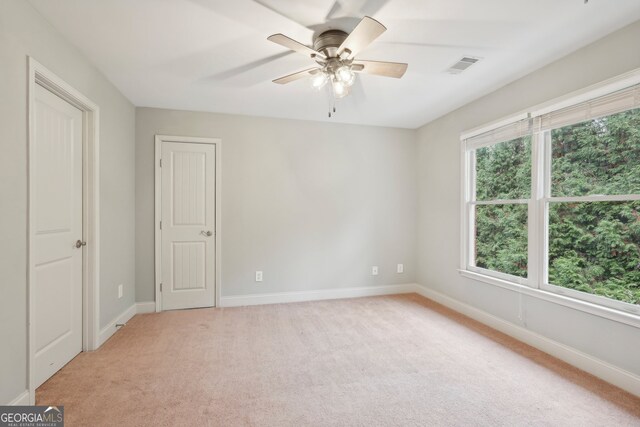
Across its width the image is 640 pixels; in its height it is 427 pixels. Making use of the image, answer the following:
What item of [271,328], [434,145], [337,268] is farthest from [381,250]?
[271,328]

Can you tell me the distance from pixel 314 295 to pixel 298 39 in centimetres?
314

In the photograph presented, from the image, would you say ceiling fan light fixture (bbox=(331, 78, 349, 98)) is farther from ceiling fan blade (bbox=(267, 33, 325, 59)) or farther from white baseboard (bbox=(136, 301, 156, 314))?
white baseboard (bbox=(136, 301, 156, 314))

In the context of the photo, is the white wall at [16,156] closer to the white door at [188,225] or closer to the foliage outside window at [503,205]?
the white door at [188,225]

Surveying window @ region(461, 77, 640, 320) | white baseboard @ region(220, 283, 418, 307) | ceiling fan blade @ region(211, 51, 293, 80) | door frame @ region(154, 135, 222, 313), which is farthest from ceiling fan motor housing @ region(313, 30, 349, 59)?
white baseboard @ region(220, 283, 418, 307)

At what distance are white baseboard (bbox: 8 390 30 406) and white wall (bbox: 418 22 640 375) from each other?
3.86 metres

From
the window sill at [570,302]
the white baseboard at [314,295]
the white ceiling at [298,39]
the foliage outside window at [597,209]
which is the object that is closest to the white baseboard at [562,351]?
the window sill at [570,302]

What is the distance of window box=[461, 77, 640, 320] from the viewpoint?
2.20 m

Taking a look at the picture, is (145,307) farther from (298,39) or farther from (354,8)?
(354,8)

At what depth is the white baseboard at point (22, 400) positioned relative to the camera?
1.75 m

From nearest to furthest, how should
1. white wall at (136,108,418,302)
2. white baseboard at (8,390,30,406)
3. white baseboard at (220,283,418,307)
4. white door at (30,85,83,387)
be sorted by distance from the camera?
1. white baseboard at (8,390,30,406)
2. white door at (30,85,83,387)
3. white wall at (136,108,418,302)
4. white baseboard at (220,283,418,307)

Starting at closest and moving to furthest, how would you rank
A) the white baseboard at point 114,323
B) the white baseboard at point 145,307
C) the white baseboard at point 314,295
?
the white baseboard at point 114,323 < the white baseboard at point 145,307 < the white baseboard at point 314,295

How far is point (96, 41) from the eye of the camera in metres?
2.31

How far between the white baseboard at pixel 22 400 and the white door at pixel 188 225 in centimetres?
193

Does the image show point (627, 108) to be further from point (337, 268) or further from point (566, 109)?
point (337, 268)
